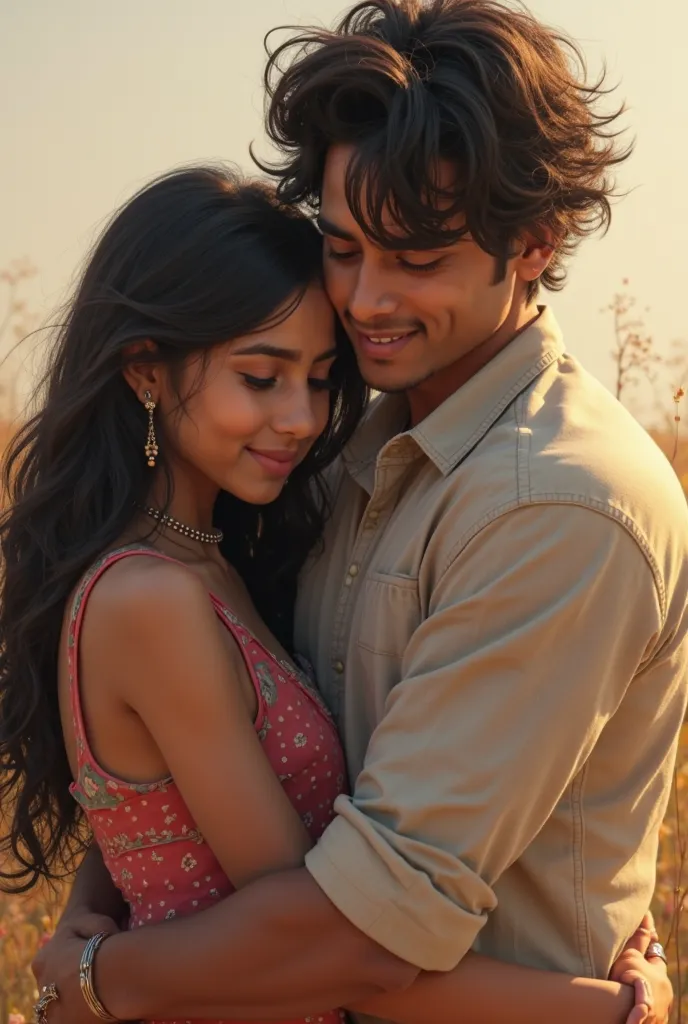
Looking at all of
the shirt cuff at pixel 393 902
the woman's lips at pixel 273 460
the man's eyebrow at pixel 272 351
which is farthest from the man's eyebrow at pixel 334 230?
the shirt cuff at pixel 393 902

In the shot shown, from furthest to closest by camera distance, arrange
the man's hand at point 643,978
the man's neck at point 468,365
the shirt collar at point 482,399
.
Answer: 1. the man's neck at point 468,365
2. the shirt collar at point 482,399
3. the man's hand at point 643,978

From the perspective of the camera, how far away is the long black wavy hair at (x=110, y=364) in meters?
2.47

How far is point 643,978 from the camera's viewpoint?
88.4 inches

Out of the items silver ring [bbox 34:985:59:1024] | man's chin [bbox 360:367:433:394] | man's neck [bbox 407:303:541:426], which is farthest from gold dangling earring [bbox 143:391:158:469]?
silver ring [bbox 34:985:59:1024]

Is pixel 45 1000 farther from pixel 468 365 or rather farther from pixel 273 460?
pixel 468 365

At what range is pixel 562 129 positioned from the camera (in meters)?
2.74

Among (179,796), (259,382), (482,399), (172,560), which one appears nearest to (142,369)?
(259,382)

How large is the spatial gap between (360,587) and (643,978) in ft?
2.95

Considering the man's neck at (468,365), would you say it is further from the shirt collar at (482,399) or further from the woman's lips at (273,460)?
the woman's lips at (273,460)

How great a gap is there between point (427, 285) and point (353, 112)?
0.41m

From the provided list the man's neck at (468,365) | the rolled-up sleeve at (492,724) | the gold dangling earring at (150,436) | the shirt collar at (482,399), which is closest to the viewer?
the rolled-up sleeve at (492,724)

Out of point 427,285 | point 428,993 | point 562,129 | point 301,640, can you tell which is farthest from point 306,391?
point 428,993

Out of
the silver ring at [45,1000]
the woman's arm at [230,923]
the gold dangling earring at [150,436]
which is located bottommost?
the silver ring at [45,1000]

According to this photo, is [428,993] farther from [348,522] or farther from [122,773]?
[348,522]
